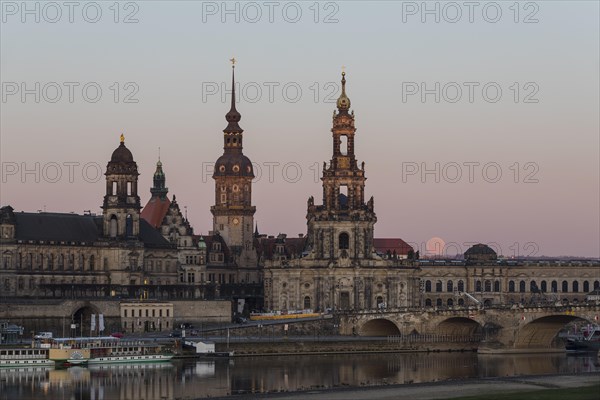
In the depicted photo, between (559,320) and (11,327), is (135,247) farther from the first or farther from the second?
(559,320)

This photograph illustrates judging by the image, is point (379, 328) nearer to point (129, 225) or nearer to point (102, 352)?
point (129, 225)

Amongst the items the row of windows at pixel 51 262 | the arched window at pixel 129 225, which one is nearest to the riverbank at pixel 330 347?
the arched window at pixel 129 225

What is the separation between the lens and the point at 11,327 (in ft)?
562

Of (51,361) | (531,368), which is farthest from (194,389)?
(531,368)

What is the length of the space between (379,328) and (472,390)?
69.6m

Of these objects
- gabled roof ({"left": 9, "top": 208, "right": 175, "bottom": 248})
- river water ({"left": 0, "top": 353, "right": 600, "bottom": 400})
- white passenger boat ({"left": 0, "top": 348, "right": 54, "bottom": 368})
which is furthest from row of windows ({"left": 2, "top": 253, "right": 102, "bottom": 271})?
river water ({"left": 0, "top": 353, "right": 600, "bottom": 400})

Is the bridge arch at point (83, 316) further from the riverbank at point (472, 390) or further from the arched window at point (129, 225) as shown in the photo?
the riverbank at point (472, 390)

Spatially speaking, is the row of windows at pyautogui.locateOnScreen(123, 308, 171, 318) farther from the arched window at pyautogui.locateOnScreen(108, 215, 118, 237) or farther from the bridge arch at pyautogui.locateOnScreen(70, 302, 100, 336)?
the arched window at pyautogui.locateOnScreen(108, 215, 118, 237)

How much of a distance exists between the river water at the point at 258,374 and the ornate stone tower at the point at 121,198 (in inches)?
1442

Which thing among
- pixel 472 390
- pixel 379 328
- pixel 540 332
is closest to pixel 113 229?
pixel 379 328

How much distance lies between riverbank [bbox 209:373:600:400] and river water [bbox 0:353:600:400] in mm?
6251

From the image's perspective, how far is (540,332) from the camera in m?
178

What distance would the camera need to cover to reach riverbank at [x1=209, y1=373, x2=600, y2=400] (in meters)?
116

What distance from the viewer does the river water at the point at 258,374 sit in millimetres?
129375
